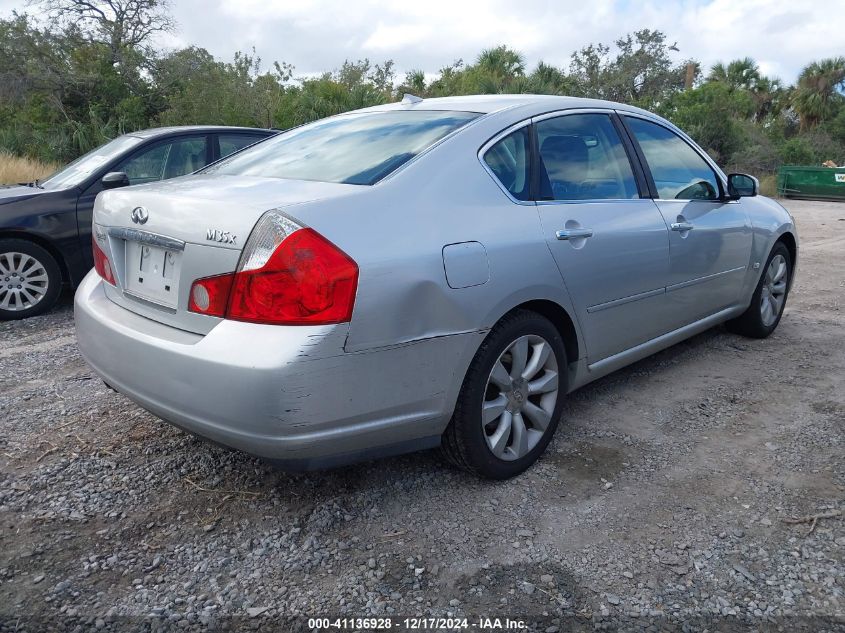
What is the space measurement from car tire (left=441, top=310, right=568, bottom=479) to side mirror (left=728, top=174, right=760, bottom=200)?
2069 mm

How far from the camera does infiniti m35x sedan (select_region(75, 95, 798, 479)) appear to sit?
212cm

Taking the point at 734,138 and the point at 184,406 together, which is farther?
the point at 734,138

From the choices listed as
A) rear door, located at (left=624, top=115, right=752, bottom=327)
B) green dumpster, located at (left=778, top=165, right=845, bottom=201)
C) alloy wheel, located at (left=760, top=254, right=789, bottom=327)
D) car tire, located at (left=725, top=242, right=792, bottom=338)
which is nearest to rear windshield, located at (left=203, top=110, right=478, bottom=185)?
rear door, located at (left=624, top=115, right=752, bottom=327)

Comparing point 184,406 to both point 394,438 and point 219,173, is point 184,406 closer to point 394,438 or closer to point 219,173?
point 394,438

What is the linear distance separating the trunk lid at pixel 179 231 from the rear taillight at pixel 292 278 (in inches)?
2.9

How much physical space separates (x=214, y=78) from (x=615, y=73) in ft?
62.7

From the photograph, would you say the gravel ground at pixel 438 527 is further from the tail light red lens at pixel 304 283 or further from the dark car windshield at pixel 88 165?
the dark car windshield at pixel 88 165

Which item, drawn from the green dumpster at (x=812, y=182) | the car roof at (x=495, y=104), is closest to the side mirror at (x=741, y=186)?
the car roof at (x=495, y=104)

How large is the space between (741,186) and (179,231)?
3537 millimetres

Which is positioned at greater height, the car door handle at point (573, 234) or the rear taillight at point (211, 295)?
the car door handle at point (573, 234)

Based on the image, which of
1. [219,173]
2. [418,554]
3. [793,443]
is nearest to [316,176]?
[219,173]

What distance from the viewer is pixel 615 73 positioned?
3150 cm

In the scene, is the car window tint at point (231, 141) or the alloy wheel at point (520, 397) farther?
the car window tint at point (231, 141)

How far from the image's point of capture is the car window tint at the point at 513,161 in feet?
9.12
